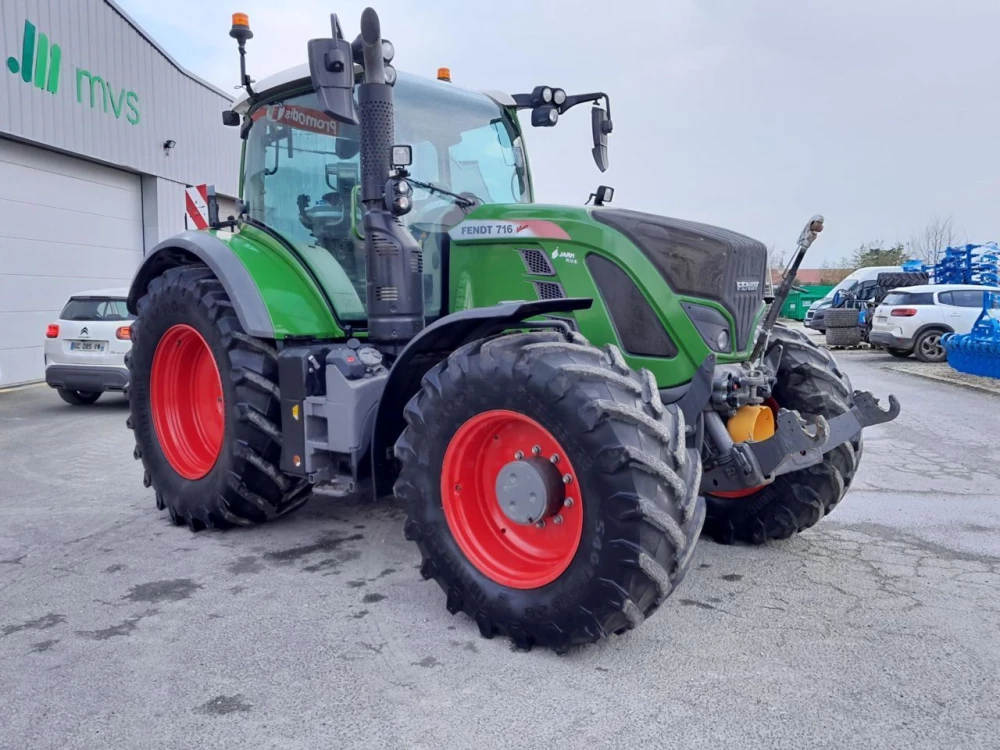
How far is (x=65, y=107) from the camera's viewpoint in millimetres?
12352

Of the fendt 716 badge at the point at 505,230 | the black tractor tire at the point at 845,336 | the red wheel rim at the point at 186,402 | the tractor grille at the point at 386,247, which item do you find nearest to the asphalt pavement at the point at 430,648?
the red wheel rim at the point at 186,402

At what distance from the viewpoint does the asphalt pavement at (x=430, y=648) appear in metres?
2.68

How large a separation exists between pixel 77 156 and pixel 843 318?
16.4m

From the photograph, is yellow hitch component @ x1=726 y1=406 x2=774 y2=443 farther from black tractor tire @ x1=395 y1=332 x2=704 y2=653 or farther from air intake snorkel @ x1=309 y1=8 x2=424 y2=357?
air intake snorkel @ x1=309 y1=8 x2=424 y2=357

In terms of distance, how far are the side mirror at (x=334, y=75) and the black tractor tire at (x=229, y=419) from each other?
1.47 m

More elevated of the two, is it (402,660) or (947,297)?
(947,297)

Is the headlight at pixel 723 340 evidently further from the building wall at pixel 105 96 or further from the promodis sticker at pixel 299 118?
the building wall at pixel 105 96

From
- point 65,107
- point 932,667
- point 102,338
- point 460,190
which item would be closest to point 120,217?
point 65,107

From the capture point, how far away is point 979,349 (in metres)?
13.0

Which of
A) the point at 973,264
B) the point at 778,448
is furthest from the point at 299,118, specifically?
the point at 973,264

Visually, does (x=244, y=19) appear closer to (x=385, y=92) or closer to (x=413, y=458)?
(x=385, y=92)

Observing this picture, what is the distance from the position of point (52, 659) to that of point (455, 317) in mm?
2055

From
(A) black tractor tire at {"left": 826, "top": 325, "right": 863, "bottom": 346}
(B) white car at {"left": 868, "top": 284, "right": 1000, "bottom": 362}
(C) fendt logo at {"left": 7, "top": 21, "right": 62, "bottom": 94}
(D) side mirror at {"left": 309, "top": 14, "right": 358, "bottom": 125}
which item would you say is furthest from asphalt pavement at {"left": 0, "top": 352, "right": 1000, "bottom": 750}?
(A) black tractor tire at {"left": 826, "top": 325, "right": 863, "bottom": 346}

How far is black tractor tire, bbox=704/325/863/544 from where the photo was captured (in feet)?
14.1
